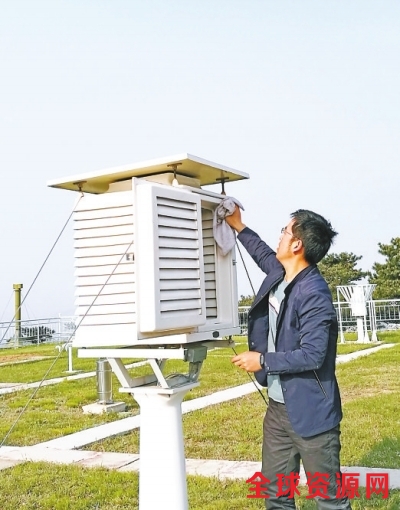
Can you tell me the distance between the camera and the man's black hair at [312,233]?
9.74 ft

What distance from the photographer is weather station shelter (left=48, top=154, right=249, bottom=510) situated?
2900mm

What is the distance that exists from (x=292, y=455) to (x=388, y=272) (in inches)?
1109

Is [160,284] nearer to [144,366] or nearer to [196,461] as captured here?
[196,461]

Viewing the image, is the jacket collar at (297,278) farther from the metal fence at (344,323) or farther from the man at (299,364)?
the metal fence at (344,323)

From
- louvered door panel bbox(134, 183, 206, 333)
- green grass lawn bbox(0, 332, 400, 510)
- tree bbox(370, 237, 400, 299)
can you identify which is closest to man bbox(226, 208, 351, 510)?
louvered door panel bbox(134, 183, 206, 333)

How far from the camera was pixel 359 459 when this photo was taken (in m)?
5.14

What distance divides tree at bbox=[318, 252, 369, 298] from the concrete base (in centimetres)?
2412

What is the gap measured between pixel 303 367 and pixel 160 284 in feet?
2.44

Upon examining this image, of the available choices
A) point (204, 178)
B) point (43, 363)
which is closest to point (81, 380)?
point (43, 363)

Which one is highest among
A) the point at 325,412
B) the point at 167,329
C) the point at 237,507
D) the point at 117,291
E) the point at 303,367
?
the point at 117,291

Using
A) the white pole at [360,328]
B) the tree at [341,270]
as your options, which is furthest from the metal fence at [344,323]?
the tree at [341,270]

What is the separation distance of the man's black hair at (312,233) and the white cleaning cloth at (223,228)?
48 cm

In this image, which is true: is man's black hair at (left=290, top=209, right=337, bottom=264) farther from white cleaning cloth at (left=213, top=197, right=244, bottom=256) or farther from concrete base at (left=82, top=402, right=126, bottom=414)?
concrete base at (left=82, top=402, right=126, bottom=414)

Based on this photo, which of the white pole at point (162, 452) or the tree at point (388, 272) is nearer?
the white pole at point (162, 452)
